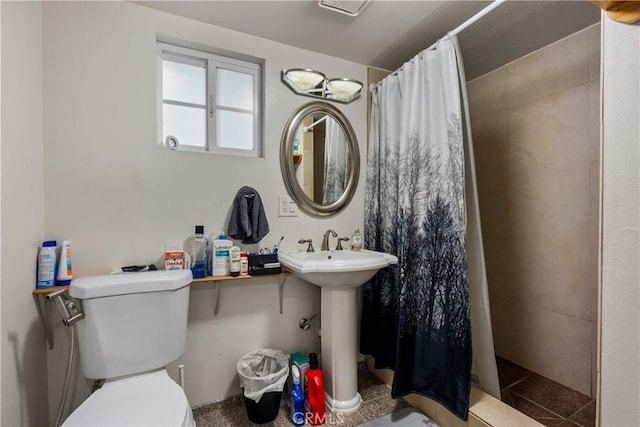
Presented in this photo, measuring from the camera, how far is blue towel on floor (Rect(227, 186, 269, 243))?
153cm

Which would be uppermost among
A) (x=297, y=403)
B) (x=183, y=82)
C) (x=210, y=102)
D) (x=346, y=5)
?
(x=346, y=5)

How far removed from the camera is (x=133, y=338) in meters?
1.16

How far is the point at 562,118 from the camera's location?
67.7 inches

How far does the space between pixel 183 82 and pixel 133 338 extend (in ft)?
4.44

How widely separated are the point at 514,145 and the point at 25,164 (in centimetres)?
264

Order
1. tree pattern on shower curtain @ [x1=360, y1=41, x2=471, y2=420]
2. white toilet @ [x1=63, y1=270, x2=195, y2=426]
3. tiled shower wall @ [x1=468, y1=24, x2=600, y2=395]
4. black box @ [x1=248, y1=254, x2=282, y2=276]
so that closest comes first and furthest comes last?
white toilet @ [x1=63, y1=270, x2=195, y2=426], tree pattern on shower curtain @ [x1=360, y1=41, x2=471, y2=420], black box @ [x1=248, y1=254, x2=282, y2=276], tiled shower wall @ [x1=468, y1=24, x2=600, y2=395]

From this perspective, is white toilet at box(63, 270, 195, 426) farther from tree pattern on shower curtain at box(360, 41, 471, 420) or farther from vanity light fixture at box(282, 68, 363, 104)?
vanity light fixture at box(282, 68, 363, 104)

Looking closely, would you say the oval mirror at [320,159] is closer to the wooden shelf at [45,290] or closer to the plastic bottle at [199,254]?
the plastic bottle at [199,254]

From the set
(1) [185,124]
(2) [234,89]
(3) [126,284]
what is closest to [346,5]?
(2) [234,89]

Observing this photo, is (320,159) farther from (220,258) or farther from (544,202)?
(544,202)

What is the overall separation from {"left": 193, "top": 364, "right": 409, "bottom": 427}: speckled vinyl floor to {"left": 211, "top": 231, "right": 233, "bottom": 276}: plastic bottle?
74cm

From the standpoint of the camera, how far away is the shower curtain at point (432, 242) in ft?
4.30

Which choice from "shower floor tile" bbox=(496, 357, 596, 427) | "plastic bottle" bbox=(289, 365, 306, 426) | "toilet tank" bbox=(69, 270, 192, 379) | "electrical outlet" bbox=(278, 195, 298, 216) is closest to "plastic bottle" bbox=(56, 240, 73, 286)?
"toilet tank" bbox=(69, 270, 192, 379)

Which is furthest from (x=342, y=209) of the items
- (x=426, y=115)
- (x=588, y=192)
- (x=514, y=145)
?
(x=588, y=192)
